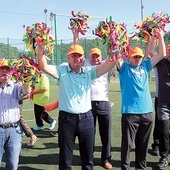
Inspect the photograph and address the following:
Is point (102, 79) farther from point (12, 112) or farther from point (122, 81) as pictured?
point (12, 112)

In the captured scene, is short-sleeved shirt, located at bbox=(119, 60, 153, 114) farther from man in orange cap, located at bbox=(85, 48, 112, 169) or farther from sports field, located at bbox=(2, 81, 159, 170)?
sports field, located at bbox=(2, 81, 159, 170)

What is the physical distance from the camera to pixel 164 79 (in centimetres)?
532

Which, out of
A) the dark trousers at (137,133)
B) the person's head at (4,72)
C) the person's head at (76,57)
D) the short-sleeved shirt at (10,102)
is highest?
the person's head at (76,57)

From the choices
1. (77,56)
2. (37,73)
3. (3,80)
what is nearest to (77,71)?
(77,56)

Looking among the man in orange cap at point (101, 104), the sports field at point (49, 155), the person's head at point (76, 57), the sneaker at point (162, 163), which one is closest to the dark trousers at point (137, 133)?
the sneaker at point (162, 163)

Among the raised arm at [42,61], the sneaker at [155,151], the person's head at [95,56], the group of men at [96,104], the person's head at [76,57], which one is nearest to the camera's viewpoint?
the raised arm at [42,61]

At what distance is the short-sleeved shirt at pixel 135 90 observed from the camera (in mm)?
4805

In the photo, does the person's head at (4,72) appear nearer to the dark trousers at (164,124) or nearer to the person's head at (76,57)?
the person's head at (76,57)

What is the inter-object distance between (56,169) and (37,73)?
218 centimetres

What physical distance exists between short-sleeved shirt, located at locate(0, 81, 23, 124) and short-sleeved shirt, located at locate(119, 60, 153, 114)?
5.59ft

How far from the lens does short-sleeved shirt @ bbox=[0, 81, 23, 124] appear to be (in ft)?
13.1

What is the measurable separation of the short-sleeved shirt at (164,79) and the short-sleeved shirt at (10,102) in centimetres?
254

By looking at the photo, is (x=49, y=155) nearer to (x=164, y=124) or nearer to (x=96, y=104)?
(x=96, y=104)

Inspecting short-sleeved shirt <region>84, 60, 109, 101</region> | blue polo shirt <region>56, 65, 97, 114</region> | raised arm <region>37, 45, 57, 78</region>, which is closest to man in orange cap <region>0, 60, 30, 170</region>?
raised arm <region>37, 45, 57, 78</region>
